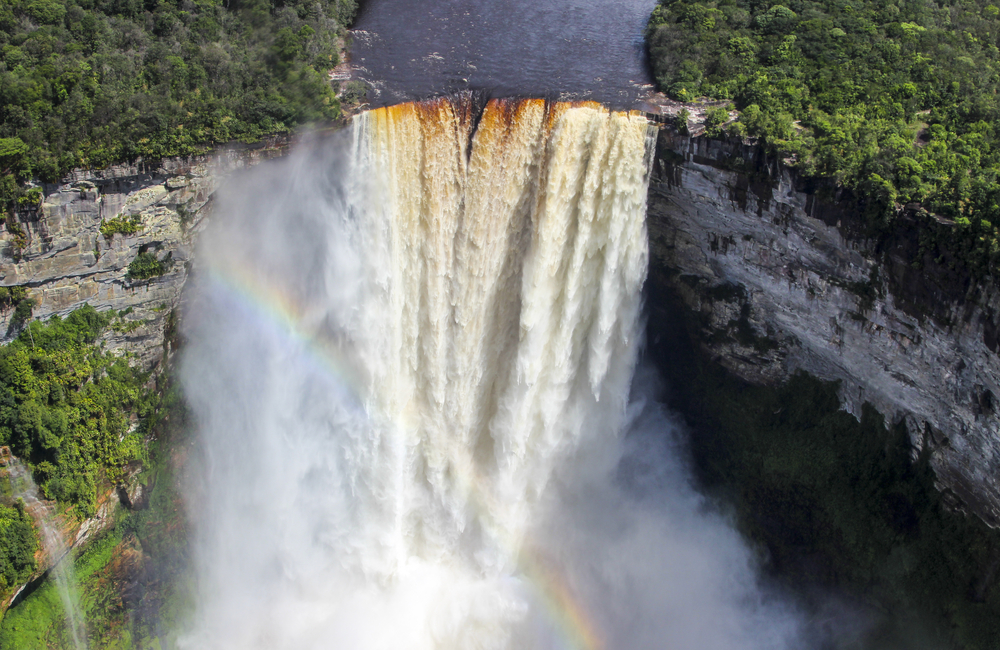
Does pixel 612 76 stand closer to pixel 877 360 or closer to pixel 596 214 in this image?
pixel 596 214

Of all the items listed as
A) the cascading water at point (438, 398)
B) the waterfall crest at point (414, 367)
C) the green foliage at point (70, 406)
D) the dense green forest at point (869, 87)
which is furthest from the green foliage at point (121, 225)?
the dense green forest at point (869, 87)

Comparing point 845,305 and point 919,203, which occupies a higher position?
point 919,203

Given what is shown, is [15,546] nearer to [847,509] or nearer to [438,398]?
[438,398]

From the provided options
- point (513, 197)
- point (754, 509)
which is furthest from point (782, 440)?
point (513, 197)

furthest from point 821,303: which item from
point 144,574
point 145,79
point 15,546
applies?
point 15,546

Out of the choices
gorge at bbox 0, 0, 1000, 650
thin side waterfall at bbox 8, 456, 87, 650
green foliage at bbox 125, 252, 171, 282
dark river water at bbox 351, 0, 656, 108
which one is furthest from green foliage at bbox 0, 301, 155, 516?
dark river water at bbox 351, 0, 656, 108

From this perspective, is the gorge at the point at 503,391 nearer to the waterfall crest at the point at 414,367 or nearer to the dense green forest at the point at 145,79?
the waterfall crest at the point at 414,367

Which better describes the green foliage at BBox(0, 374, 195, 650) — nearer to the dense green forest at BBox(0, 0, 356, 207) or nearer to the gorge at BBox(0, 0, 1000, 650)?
the gorge at BBox(0, 0, 1000, 650)
